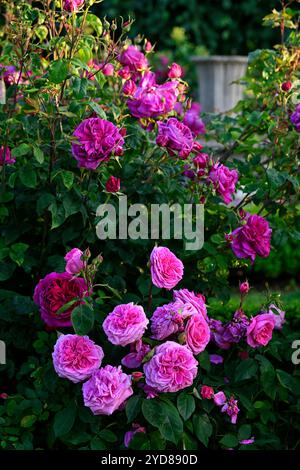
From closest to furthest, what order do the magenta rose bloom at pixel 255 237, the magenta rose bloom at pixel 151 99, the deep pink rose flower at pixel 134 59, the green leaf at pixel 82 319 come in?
the green leaf at pixel 82 319
the magenta rose bloom at pixel 255 237
the magenta rose bloom at pixel 151 99
the deep pink rose flower at pixel 134 59

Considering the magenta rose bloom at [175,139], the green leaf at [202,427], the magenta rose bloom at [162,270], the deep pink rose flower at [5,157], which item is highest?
the magenta rose bloom at [175,139]

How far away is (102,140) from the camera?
6.86ft

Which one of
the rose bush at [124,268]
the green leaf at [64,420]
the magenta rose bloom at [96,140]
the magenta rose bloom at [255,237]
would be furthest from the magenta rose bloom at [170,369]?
the magenta rose bloom at [96,140]

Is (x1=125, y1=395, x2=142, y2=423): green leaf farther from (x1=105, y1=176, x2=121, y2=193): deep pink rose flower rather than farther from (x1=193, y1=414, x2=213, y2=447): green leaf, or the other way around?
(x1=105, y1=176, x2=121, y2=193): deep pink rose flower

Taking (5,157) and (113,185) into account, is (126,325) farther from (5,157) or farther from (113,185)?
(5,157)

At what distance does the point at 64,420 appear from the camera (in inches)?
82.0

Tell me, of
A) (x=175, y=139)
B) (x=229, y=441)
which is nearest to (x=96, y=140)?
(x=175, y=139)

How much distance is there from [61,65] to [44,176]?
0.39 metres

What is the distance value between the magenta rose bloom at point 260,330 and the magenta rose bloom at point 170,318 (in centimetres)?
21

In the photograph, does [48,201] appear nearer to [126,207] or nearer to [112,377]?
[126,207]

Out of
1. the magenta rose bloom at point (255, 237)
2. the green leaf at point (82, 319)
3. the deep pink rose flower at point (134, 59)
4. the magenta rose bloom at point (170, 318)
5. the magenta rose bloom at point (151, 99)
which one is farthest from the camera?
the deep pink rose flower at point (134, 59)

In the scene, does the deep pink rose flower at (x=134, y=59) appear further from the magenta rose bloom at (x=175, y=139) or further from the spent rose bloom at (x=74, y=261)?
the spent rose bloom at (x=74, y=261)

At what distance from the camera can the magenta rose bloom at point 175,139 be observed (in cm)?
227

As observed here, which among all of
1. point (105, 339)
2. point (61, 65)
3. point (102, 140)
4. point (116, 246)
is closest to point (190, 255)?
point (116, 246)
